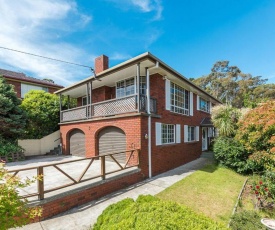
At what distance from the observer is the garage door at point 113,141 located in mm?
9329

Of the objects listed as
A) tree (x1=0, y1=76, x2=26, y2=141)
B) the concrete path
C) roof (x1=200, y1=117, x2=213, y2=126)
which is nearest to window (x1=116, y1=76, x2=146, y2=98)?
the concrete path

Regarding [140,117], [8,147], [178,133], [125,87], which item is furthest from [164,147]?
[8,147]

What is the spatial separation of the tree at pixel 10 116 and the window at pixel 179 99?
13.2 m

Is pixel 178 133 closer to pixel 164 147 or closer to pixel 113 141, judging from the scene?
pixel 164 147

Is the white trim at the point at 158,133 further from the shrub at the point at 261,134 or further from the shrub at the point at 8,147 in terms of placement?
the shrub at the point at 8,147

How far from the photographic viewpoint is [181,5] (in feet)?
33.2

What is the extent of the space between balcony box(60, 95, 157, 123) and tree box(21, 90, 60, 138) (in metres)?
4.27

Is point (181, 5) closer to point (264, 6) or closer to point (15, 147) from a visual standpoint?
point (264, 6)

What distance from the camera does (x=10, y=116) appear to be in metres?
13.0

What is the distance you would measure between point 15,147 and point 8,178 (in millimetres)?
12816

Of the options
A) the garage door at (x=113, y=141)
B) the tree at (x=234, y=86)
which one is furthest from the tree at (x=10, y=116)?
the tree at (x=234, y=86)

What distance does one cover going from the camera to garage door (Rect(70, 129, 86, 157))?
41.7 ft

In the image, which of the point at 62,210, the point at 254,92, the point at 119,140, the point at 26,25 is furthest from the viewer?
the point at 254,92

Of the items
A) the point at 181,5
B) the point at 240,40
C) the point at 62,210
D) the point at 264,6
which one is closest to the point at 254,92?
the point at 240,40
